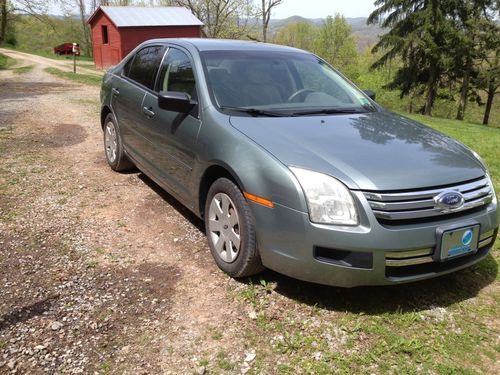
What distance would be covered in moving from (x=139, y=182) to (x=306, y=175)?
3.22 meters

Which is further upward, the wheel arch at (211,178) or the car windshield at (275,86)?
the car windshield at (275,86)

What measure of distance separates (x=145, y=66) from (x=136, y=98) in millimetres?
397

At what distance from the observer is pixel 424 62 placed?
29.7m

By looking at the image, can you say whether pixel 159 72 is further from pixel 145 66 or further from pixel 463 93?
pixel 463 93

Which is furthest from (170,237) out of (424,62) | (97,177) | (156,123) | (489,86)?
(489,86)

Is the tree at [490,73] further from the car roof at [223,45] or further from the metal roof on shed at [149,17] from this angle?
the car roof at [223,45]

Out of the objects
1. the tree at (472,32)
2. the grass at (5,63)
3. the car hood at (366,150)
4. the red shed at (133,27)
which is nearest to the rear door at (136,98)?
the car hood at (366,150)

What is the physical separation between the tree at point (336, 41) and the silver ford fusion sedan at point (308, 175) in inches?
2137

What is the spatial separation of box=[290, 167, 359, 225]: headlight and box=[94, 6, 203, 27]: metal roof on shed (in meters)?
26.6

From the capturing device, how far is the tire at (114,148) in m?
5.54

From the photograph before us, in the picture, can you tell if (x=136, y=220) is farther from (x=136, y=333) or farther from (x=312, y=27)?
(x=312, y=27)

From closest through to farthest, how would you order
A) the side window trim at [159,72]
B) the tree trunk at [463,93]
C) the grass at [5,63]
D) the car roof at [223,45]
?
the car roof at [223,45]
the side window trim at [159,72]
the grass at [5,63]
the tree trunk at [463,93]

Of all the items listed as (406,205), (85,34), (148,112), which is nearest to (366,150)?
(406,205)

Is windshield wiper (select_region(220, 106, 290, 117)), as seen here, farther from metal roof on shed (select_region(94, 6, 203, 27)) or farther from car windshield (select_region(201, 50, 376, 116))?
metal roof on shed (select_region(94, 6, 203, 27))
